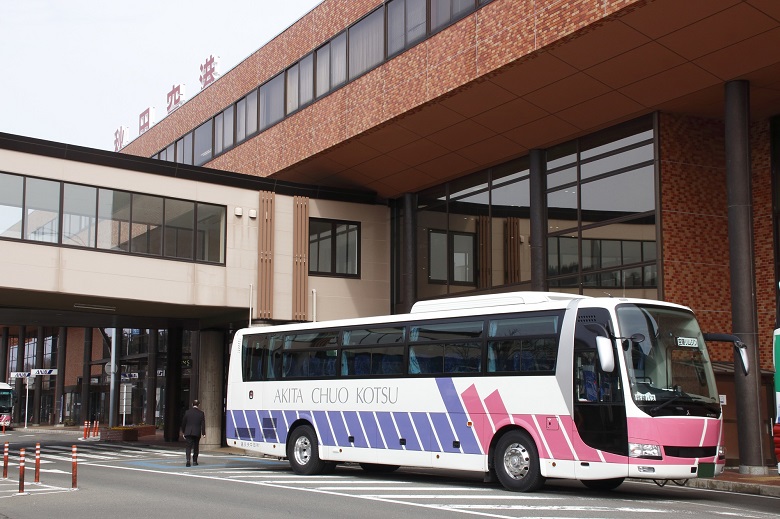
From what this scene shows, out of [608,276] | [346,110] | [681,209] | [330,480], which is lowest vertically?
[330,480]

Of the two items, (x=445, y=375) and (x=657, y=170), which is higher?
(x=657, y=170)

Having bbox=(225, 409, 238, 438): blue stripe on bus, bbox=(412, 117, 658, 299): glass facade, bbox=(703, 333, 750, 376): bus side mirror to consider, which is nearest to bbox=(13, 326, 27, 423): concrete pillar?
bbox=(412, 117, 658, 299): glass facade

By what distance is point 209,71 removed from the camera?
43.3m

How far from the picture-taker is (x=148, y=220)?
27.6m

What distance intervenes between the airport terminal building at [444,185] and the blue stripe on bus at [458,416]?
22.6ft

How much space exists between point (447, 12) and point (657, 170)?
6924 millimetres

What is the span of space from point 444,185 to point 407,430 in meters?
14.2

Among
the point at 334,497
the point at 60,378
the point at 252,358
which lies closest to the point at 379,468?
the point at 252,358

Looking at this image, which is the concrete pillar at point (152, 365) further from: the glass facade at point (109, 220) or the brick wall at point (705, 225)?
the brick wall at point (705, 225)

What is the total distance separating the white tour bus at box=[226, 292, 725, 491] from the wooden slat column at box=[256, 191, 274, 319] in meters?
8.88

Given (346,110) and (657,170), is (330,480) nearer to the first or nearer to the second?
(657,170)

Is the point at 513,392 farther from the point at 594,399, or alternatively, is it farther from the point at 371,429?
the point at 371,429

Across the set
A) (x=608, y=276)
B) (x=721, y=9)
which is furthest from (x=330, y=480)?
(x=721, y=9)

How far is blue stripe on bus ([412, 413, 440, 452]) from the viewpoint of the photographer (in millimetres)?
17297
